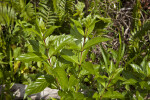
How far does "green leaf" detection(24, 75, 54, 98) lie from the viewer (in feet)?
3.01

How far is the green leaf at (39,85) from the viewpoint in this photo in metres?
0.92

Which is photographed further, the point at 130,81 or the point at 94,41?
the point at 130,81

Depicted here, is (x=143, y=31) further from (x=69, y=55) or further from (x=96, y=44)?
(x=69, y=55)

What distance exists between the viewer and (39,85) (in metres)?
0.94

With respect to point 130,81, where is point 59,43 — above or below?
above

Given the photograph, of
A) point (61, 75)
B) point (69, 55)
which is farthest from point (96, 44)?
point (61, 75)

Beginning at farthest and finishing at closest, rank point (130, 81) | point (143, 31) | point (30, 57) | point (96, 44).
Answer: point (143, 31)
point (96, 44)
point (130, 81)
point (30, 57)

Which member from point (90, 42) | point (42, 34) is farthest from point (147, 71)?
point (42, 34)

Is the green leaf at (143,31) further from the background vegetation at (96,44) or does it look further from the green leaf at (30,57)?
the green leaf at (30,57)

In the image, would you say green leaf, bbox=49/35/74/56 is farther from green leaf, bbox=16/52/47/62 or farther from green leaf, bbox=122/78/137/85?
green leaf, bbox=122/78/137/85

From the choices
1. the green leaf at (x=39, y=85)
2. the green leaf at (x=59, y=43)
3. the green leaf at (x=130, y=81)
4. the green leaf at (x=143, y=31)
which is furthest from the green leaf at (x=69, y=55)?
the green leaf at (x=143, y=31)

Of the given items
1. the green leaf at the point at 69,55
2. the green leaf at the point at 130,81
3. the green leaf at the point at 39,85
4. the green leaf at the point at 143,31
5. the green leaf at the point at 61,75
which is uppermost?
the green leaf at the point at 143,31

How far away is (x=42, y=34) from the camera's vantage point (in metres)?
0.87

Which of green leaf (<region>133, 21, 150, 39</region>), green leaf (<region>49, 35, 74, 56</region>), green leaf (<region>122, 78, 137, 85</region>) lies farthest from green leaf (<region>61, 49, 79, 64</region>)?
green leaf (<region>133, 21, 150, 39</region>)
